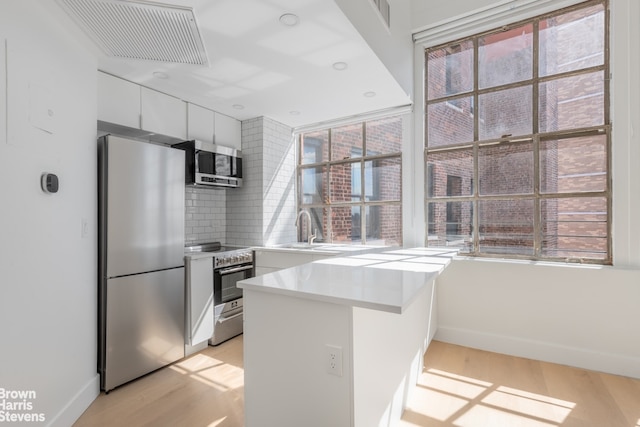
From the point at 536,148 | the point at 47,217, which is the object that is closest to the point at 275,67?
the point at 47,217

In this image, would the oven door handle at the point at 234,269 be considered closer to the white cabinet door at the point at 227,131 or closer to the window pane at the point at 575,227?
the white cabinet door at the point at 227,131

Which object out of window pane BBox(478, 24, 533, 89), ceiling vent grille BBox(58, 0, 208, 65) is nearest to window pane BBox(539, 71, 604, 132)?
window pane BBox(478, 24, 533, 89)

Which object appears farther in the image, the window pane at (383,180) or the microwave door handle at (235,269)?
the window pane at (383,180)

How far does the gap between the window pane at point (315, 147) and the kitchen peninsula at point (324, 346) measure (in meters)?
2.55

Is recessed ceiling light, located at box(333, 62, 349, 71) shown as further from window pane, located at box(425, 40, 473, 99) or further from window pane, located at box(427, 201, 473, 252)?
window pane, located at box(427, 201, 473, 252)

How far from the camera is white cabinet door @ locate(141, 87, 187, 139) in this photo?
2.88m

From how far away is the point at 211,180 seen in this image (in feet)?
11.0

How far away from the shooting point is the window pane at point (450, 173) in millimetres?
3117

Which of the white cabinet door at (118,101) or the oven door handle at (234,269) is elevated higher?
the white cabinet door at (118,101)

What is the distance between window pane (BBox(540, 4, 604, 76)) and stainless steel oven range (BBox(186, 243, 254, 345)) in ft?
11.3

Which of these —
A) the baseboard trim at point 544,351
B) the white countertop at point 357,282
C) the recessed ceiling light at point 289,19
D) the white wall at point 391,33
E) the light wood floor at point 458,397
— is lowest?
the light wood floor at point 458,397

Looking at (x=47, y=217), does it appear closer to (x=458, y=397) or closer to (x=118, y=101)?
(x=118, y=101)

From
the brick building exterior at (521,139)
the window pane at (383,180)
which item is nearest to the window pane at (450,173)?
the brick building exterior at (521,139)

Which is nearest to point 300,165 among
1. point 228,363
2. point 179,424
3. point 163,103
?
point 163,103
